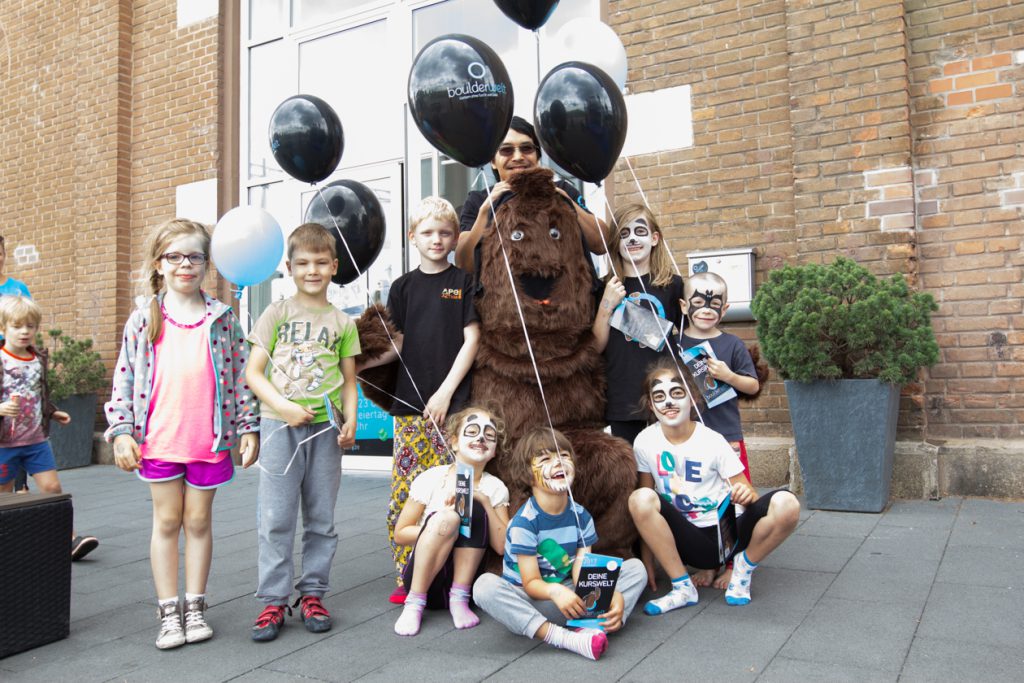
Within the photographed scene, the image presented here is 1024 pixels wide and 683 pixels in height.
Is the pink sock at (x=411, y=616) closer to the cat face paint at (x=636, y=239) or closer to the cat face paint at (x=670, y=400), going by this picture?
the cat face paint at (x=670, y=400)

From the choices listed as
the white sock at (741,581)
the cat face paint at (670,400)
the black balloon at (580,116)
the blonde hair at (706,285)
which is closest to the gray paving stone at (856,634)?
the white sock at (741,581)

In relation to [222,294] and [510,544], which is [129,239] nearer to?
[222,294]

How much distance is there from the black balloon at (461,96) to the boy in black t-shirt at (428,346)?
0.44 meters

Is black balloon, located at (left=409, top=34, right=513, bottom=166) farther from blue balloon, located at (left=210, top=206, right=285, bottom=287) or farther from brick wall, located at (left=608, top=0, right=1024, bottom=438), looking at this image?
brick wall, located at (left=608, top=0, right=1024, bottom=438)

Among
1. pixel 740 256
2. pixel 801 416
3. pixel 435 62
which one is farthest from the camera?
pixel 740 256

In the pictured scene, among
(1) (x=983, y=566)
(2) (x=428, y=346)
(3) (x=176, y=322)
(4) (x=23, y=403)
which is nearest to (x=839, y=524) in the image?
(1) (x=983, y=566)

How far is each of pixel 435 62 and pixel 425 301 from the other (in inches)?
38.1

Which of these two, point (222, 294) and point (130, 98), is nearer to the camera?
point (222, 294)

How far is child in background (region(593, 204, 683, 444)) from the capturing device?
3.24 meters

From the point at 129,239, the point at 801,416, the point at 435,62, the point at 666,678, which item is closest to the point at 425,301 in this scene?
the point at 435,62

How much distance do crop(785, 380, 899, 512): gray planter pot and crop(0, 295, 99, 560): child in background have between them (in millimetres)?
3961

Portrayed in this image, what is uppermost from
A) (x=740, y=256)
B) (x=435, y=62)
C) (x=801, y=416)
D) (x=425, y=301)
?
(x=435, y=62)

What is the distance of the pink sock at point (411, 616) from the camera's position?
2.82 m

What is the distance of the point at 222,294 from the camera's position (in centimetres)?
763
